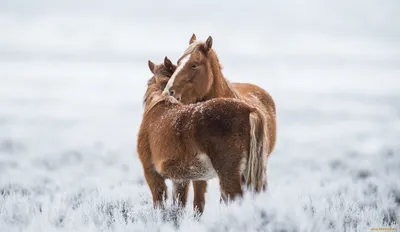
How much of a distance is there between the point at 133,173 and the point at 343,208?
5900 mm

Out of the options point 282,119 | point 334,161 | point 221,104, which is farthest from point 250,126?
point 282,119

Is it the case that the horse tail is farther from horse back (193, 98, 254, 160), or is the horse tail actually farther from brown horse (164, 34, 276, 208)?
brown horse (164, 34, 276, 208)

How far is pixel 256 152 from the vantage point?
14.7ft

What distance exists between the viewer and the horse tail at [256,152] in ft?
14.6

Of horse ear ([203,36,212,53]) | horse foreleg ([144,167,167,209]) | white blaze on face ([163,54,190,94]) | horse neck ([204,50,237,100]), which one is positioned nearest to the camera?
horse foreleg ([144,167,167,209])

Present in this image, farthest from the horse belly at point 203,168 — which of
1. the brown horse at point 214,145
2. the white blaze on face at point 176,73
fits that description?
the white blaze on face at point 176,73

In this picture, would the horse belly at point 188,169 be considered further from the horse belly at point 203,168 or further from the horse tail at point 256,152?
the horse tail at point 256,152

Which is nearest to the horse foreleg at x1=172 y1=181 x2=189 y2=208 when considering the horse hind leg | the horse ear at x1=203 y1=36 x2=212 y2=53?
the horse hind leg

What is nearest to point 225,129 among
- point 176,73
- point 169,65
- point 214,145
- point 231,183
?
point 214,145

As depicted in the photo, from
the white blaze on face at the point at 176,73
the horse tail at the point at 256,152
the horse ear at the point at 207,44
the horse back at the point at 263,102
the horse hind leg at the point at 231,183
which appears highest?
the horse ear at the point at 207,44

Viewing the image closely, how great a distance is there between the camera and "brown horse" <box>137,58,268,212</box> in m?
4.45

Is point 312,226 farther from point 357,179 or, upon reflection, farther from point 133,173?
point 133,173

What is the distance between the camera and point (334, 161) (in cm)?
1116

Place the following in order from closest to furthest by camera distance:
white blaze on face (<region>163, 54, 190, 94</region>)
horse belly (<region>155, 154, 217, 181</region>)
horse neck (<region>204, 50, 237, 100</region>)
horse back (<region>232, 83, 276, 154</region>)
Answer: horse belly (<region>155, 154, 217, 181</region>), white blaze on face (<region>163, 54, 190, 94</region>), horse neck (<region>204, 50, 237, 100</region>), horse back (<region>232, 83, 276, 154</region>)
